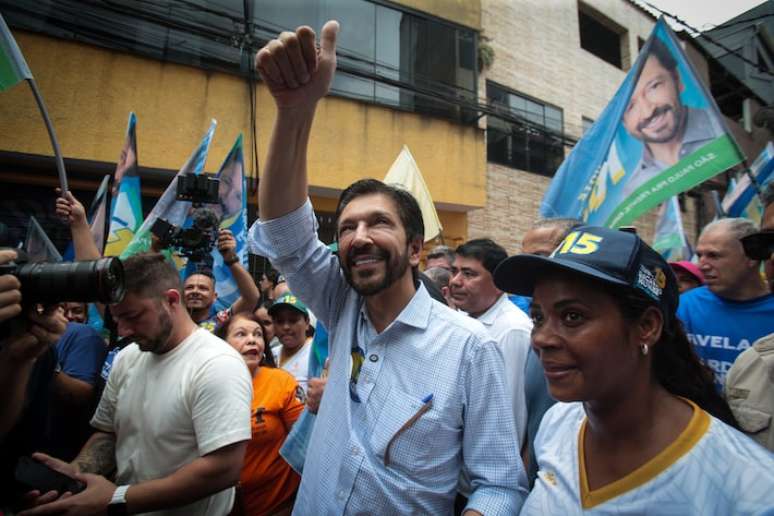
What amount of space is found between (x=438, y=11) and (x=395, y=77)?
209cm

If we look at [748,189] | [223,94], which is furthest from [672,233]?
[223,94]

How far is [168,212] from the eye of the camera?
4.34 meters

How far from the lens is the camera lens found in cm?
136

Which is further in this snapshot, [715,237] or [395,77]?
[395,77]

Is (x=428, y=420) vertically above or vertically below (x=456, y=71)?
below

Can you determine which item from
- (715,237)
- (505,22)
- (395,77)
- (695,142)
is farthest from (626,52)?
(715,237)

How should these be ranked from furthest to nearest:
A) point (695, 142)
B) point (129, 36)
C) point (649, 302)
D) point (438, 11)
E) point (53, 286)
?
point (438, 11) < point (129, 36) < point (695, 142) < point (53, 286) < point (649, 302)

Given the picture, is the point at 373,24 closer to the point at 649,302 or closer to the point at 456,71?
the point at 456,71

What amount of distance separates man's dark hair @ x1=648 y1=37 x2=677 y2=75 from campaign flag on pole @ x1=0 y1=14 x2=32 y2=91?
16.0 ft

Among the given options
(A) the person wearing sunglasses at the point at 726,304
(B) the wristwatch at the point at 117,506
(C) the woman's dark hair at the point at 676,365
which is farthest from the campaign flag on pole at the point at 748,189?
(B) the wristwatch at the point at 117,506

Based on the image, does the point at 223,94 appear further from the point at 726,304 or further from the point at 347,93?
the point at 726,304

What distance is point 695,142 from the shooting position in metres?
3.77

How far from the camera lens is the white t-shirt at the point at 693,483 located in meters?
1.00

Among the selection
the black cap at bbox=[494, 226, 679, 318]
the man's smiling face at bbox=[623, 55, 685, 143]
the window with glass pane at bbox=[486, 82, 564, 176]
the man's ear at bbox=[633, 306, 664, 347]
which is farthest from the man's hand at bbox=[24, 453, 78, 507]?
the window with glass pane at bbox=[486, 82, 564, 176]
